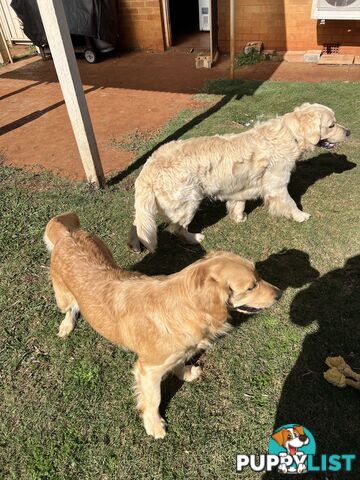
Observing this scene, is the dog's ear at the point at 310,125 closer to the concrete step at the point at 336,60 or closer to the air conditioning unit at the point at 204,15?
the concrete step at the point at 336,60

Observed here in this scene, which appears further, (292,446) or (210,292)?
(292,446)

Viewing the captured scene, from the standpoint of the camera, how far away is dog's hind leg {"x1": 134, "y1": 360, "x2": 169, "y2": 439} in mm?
3045

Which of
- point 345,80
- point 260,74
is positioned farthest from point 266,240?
point 260,74

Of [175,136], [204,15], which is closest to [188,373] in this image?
[175,136]

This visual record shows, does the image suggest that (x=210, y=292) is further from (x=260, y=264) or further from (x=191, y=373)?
(x=260, y=264)

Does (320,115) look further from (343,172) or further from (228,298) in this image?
(228,298)

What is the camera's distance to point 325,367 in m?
3.62

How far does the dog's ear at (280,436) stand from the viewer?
126 inches

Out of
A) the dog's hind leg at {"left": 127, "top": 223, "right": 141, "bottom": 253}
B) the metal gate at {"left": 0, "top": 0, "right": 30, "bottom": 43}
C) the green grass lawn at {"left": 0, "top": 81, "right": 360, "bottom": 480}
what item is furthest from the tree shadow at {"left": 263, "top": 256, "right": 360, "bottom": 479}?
the metal gate at {"left": 0, "top": 0, "right": 30, "bottom": 43}

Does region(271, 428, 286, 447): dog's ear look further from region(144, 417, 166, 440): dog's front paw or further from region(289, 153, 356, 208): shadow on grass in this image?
region(289, 153, 356, 208): shadow on grass

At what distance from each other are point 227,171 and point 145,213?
49.3 inches

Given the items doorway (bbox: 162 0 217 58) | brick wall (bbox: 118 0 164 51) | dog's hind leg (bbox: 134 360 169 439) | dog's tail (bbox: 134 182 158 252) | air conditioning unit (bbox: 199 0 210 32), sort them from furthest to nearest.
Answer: air conditioning unit (bbox: 199 0 210 32)
brick wall (bbox: 118 0 164 51)
doorway (bbox: 162 0 217 58)
dog's tail (bbox: 134 182 158 252)
dog's hind leg (bbox: 134 360 169 439)

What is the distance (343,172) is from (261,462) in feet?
16.4

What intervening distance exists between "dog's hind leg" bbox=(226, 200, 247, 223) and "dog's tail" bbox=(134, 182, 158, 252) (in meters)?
1.36
